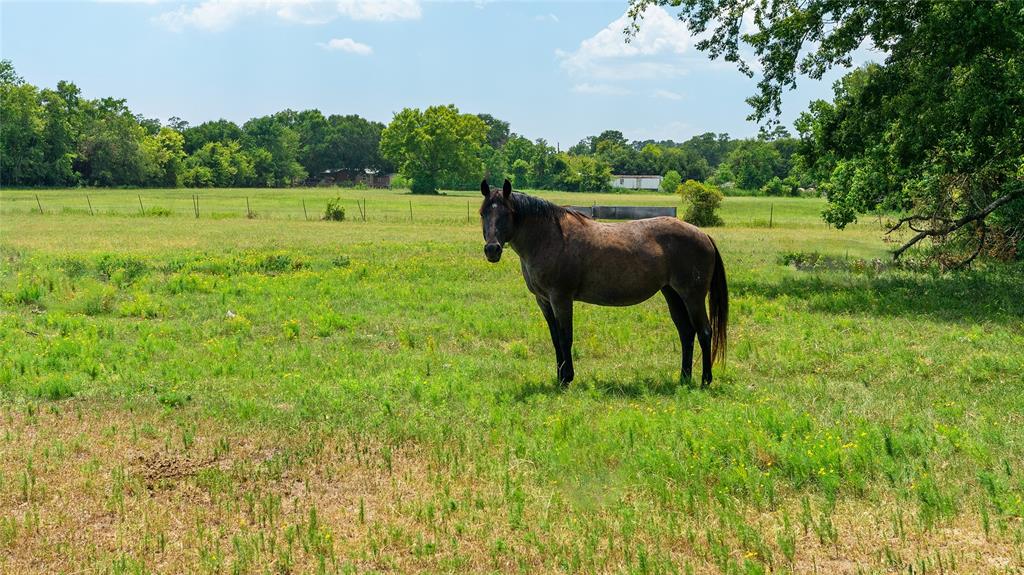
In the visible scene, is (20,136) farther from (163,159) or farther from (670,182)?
(670,182)

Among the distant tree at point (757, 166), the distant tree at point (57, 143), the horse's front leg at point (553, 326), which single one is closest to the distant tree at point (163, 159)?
the distant tree at point (57, 143)

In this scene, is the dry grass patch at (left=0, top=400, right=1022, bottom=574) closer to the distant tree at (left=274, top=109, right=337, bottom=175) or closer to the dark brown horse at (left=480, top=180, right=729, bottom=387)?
the dark brown horse at (left=480, top=180, right=729, bottom=387)

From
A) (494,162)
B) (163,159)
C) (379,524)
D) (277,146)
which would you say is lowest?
(379,524)

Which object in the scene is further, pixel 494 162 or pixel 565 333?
pixel 494 162

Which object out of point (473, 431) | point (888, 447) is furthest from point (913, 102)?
point (473, 431)

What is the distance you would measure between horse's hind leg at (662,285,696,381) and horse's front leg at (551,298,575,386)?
132 centimetres

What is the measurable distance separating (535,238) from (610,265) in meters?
0.99

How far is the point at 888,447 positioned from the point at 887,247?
24.7 m

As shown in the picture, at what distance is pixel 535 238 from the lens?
8875 mm

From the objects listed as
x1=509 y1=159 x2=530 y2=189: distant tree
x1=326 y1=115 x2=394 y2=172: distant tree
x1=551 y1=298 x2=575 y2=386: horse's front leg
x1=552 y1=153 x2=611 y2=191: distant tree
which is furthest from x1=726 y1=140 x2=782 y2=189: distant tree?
x1=551 y1=298 x2=575 y2=386: horse's front leg

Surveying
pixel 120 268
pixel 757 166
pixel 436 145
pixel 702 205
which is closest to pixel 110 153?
pixel 436 145

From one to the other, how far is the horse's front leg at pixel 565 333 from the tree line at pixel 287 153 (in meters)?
63.1

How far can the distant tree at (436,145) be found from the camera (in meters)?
106

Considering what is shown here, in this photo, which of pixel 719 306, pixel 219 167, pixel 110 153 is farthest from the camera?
pixel 219 167
